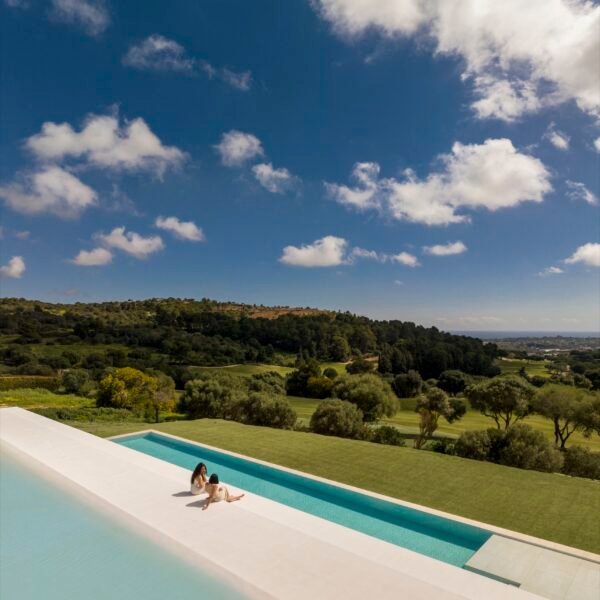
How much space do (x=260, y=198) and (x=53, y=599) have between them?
19.8m

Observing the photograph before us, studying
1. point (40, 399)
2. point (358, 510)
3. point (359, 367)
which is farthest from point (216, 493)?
point (359, 367)

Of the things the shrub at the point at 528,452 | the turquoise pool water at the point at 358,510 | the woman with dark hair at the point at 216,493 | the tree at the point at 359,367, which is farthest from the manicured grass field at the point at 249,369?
the woman with dark hair at the point at 216,493

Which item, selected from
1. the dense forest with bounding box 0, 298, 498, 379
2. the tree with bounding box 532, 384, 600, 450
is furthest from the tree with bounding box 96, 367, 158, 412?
the tree with bounding box 532, 384, 600, 450

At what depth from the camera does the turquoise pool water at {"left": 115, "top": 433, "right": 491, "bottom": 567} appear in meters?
6.86

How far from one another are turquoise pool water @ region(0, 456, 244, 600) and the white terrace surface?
0.62ft

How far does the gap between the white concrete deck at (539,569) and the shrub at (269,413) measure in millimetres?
12142

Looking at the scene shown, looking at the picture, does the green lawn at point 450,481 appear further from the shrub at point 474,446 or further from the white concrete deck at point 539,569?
the shrub at point 474,446

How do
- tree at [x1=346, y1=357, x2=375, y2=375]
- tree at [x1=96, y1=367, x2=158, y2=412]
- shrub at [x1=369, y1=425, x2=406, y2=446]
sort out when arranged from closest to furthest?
shrub at [x1=369, y1=425, x2=406, y2=446]
tree at [x1=96, y1=367, x2=158, y2=412]
tree at [x1=346, y1=357, x2=375, y2=375]

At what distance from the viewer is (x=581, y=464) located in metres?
14.3

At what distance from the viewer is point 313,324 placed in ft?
215

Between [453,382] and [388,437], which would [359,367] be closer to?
[453,382]

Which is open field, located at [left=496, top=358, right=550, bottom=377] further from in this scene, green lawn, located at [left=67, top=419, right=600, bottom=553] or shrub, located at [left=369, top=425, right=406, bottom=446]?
green lawn, located at [left=67, top=419, right=600, bottom=553]

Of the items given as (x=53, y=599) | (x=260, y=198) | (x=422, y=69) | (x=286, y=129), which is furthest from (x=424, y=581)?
(x=260, y=198)

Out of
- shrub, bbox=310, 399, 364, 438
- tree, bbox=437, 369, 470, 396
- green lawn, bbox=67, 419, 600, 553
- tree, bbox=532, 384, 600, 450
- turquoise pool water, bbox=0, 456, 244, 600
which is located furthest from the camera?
tree, bbox=437, 369, 470, 396
